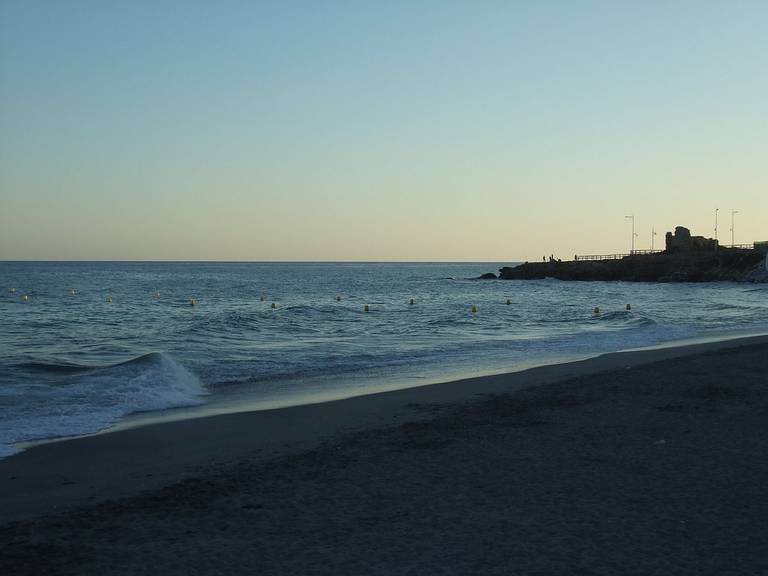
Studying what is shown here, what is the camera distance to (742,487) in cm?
679

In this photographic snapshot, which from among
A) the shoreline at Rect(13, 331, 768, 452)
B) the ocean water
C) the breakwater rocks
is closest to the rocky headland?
the breakwater rocks

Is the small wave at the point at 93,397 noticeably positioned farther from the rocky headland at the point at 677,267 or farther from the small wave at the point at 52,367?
the rocky headland at the point at 677,267

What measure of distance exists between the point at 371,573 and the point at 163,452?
4.88 metres

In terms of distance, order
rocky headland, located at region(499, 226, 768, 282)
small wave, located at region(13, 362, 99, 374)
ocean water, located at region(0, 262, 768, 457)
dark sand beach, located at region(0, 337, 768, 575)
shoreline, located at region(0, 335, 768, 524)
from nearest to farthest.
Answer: dark sand beach, located at region(0, 337, 768, 575)
shoreline, located at region(0, 335, 768, 524)
ocean water, located at region(0, 262, 768, 457)
small wave, located at region(13, 362, 99, 374)
rocky headland, located at region(499, 226, 768, 282)

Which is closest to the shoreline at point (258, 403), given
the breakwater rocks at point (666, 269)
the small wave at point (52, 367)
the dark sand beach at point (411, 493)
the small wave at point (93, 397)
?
the small wave at point (93, 397)

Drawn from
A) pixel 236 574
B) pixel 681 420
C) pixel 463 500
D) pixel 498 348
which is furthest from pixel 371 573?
pixel 498 348

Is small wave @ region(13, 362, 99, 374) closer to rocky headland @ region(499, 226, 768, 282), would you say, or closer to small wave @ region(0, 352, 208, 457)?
small wave @ region(0, 352, 208, 457)

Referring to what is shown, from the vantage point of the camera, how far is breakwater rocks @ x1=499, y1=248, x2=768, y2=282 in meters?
84.2

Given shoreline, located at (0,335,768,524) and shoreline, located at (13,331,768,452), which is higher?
shoreline, located at (0,335,768,524)

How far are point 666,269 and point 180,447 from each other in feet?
302

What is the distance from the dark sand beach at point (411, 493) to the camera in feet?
17.0

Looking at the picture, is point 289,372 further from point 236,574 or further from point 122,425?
point 236,574

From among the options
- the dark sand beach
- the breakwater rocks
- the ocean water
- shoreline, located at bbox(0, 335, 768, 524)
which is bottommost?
the ocean water

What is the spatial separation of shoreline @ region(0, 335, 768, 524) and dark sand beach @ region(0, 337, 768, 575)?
0.04 meters
